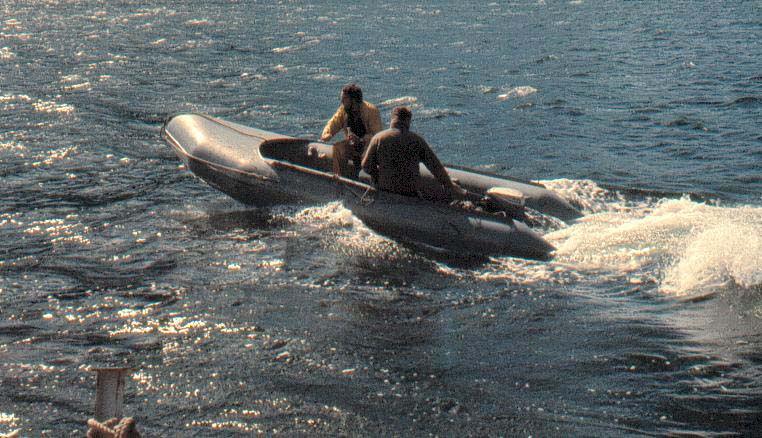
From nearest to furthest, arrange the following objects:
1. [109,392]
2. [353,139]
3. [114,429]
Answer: [114,429], [109,392], [353,139]

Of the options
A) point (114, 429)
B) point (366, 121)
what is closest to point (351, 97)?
point (366, 121)

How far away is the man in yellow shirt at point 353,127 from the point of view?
11.6m

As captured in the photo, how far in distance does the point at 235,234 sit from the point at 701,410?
6.24m

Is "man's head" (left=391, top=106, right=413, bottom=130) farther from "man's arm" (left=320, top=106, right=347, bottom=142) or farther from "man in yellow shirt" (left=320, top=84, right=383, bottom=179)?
"man's arm" (left=320, top=106, right=347, bottom=142)

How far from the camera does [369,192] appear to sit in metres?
10.9

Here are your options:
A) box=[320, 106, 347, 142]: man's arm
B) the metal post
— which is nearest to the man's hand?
box=[320, 106, 347, 142]: man's arm

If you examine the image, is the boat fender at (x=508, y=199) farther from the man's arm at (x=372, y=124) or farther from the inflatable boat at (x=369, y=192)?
the man's arm at (x=372, y=124)

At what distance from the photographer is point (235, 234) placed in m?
11.1

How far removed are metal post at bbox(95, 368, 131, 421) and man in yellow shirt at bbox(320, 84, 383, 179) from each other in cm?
796

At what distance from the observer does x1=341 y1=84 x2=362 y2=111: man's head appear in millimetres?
11445

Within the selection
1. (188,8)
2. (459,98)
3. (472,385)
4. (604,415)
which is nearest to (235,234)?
(472,385)

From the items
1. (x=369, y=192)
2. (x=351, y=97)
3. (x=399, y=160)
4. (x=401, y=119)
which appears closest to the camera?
(x=401, y=119)

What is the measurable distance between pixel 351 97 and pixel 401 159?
145 centimetres

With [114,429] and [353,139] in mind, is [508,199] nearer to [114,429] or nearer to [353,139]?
[353,139]
